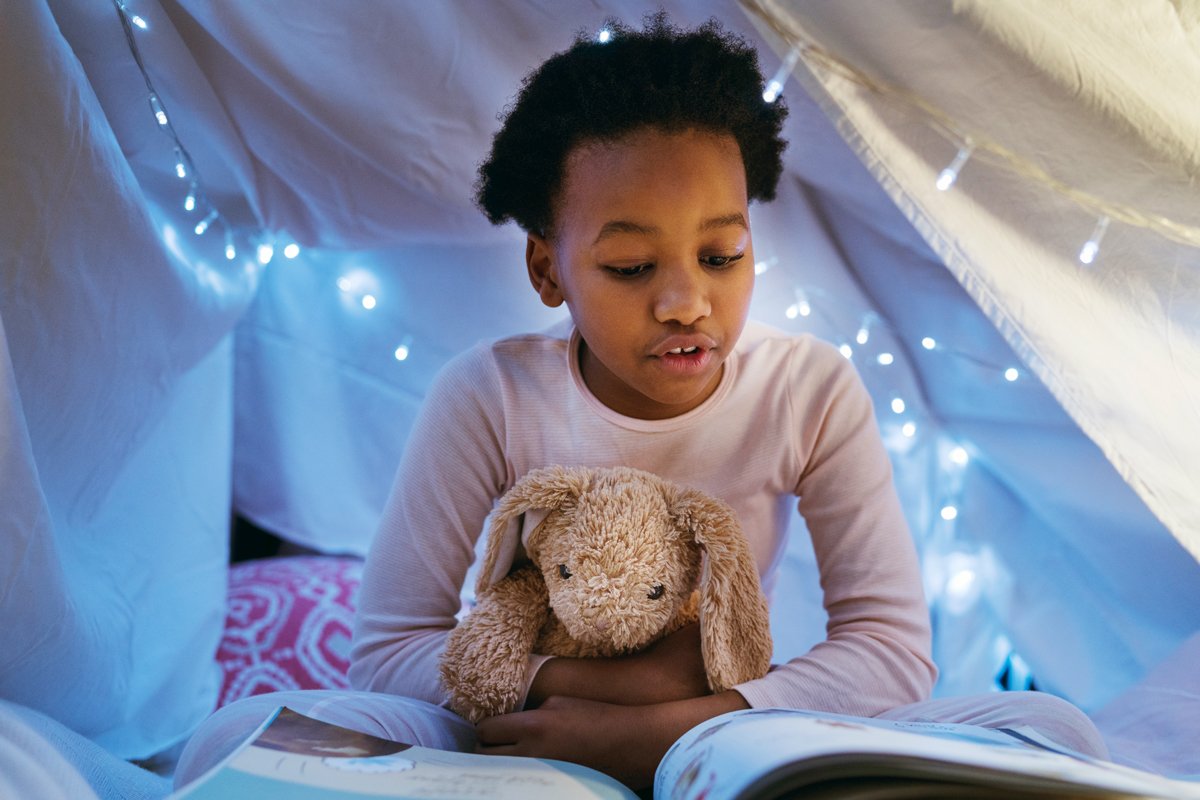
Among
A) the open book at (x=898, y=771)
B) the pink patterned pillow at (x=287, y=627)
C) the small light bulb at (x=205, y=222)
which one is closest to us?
the open book at (x=898, y=771)

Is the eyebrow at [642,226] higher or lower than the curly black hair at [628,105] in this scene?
lower

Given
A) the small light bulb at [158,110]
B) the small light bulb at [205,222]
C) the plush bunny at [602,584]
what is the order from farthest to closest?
the small light bulb at [205,222] < the small light bulb at [158,110] < the plush bunny at [602,584]

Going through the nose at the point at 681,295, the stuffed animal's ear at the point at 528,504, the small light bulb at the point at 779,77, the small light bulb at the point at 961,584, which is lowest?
the small light bulb at the point at 961,584

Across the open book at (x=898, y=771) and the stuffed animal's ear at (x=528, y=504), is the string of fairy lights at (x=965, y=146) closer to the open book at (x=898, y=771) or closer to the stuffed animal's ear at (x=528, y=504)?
the stuffed animal's ear at (x=528, y=504)

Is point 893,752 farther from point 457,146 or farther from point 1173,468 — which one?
point 457,146

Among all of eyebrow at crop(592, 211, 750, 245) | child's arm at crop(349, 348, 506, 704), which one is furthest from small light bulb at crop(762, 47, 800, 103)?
child's arm at crop(349, 348, 506, 704)

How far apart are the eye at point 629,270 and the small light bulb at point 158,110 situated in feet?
1.87

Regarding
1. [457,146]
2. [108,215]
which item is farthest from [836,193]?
[108,215]

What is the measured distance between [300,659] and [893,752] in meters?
1.09

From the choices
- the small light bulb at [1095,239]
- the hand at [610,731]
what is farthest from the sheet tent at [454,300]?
the hand at [610,731]

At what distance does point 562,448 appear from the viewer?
102 centimetres

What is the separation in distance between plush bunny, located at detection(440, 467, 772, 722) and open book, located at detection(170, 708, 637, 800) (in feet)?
0.34

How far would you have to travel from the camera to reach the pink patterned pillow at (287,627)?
1427 millimetres

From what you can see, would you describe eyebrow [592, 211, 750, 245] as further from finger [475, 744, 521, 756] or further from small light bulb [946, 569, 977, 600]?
small light bulb [946, 569, 977, 600]
